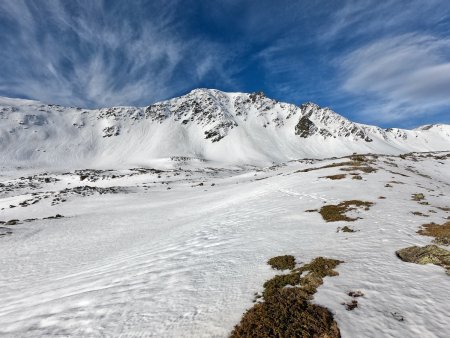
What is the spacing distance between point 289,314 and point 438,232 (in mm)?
11128

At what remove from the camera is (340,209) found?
23234mm

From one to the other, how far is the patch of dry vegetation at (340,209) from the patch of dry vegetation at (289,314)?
10.1 meters

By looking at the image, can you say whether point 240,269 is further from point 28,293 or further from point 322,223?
point 28,293

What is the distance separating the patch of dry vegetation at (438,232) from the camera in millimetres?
14102

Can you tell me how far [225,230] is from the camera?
71.6 feet

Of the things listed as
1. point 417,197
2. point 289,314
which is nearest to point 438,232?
point 289,314

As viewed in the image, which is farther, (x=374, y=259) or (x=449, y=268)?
(x=374, y=259)

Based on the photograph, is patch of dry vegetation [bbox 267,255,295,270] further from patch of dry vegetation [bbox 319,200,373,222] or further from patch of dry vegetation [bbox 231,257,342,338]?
patch of dry vegetation [bbox 319,200,373,222]

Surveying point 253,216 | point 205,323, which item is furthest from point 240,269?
point 253,216

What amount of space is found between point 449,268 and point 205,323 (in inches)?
357

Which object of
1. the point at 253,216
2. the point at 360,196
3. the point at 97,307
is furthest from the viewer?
the point at 360,196

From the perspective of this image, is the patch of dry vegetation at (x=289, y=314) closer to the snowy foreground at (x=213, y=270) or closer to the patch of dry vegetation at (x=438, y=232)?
A: the snowy foreground at (x=213, y=270)

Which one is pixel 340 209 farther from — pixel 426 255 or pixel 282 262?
pixel 282 262

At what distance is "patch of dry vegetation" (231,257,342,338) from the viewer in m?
8.16
